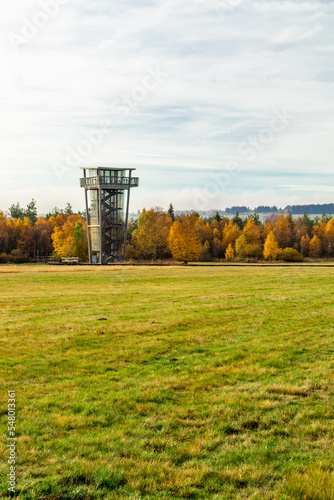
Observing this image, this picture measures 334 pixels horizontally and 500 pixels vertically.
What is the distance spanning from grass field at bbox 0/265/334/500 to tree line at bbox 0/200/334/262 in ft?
204

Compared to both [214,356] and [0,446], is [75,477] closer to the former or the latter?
[0,446]

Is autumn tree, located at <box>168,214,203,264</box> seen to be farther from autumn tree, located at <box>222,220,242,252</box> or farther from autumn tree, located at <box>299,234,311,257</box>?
autumn tree, located at <box>299,234,311,257</box>

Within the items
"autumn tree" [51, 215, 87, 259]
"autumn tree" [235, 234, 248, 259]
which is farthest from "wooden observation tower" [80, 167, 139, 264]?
"autumn tree" [235, 234, 248, 259]

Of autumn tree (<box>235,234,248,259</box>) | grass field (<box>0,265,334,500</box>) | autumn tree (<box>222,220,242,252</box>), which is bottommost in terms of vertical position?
grass field (<box>0,265,334,500</box>)

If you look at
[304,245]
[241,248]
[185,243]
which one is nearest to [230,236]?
[241,248]

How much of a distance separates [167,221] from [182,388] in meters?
109

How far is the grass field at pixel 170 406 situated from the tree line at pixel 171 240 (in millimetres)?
62184

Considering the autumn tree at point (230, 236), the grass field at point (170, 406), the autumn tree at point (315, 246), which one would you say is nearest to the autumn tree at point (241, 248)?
the autumn tree at point (230, 236)

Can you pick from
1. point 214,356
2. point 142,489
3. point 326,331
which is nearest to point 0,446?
point 142,489

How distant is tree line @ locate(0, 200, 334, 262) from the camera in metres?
87.8

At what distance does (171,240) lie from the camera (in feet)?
283

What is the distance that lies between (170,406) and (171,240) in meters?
77.8

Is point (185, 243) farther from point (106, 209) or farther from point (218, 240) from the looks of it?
point (218, 240)

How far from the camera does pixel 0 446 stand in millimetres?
6574
